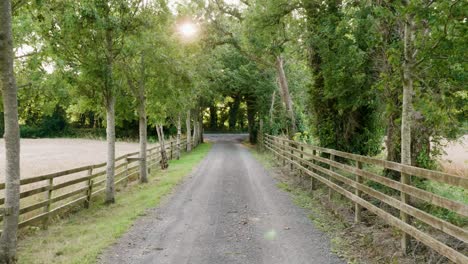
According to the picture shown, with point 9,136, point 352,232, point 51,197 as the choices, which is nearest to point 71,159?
point 51,197

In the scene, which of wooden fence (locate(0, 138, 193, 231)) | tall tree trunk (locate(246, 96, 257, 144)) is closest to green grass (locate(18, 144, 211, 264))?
wooden fence (locate(0, 138, 193, 231))

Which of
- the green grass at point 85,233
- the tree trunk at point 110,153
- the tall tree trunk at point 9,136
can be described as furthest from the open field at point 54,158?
the tall tree trunk at point 9,136

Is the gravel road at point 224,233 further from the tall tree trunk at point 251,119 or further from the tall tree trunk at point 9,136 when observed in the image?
the tall tree trunk at point 251,119

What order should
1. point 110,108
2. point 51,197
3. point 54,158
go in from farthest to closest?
point 54,158 < point 110,108 < point 51,197

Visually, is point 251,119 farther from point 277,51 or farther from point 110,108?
point 110,108

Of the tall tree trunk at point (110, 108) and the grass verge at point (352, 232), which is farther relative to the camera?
the tall tree trunk at point (110, 108)

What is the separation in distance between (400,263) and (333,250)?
1.18 metres

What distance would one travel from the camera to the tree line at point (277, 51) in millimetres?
5473

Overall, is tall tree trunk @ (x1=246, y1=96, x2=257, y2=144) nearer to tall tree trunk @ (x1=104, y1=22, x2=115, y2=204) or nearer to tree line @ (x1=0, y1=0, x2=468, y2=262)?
tree line @ (x1=0, y1=0, x2=468, y2=262)

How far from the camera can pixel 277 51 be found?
1340cm

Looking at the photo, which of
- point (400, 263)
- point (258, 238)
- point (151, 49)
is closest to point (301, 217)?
point (258, 238)

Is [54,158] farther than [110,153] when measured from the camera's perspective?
Yes

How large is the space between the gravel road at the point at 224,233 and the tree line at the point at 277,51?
186 cm

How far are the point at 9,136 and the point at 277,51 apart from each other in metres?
9.88
